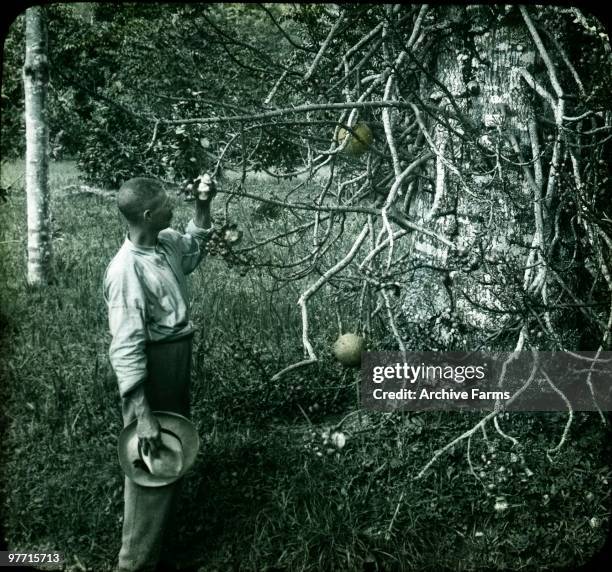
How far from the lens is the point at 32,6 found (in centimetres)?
244

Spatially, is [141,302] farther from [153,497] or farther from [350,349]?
[350,349]

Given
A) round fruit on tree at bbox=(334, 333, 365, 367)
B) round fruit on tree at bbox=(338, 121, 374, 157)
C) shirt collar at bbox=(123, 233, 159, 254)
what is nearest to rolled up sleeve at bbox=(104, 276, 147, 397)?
shirt collar at bbox=(123, 233, 159, 254)

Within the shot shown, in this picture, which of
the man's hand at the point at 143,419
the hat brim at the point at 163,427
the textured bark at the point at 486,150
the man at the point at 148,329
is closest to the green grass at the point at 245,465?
the man at the point at 148,329

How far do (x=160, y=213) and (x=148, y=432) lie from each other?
2.33 ft

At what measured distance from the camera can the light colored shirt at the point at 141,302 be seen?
7.29 ft

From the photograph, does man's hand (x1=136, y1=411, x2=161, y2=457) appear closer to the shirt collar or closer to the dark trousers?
the dark trousers

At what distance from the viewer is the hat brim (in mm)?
2277

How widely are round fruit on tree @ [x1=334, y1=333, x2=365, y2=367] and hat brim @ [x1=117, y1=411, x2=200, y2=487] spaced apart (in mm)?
634

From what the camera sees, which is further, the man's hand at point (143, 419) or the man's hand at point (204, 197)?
the man's hand at point (204, 197)

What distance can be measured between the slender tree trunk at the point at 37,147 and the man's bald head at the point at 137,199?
0.54 meters

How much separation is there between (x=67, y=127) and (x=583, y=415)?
2.37 meters

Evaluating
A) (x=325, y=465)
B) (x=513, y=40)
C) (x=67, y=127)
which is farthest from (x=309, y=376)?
(x=513, y=40)

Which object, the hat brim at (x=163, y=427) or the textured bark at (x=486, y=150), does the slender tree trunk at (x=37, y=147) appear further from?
the textured bark at (x=486, y=150)

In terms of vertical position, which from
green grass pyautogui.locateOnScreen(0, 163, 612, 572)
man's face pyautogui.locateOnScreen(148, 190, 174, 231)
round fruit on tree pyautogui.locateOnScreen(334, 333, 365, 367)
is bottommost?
green grass pyautogui.locateOnScreen(0, 163, 612, 572)
